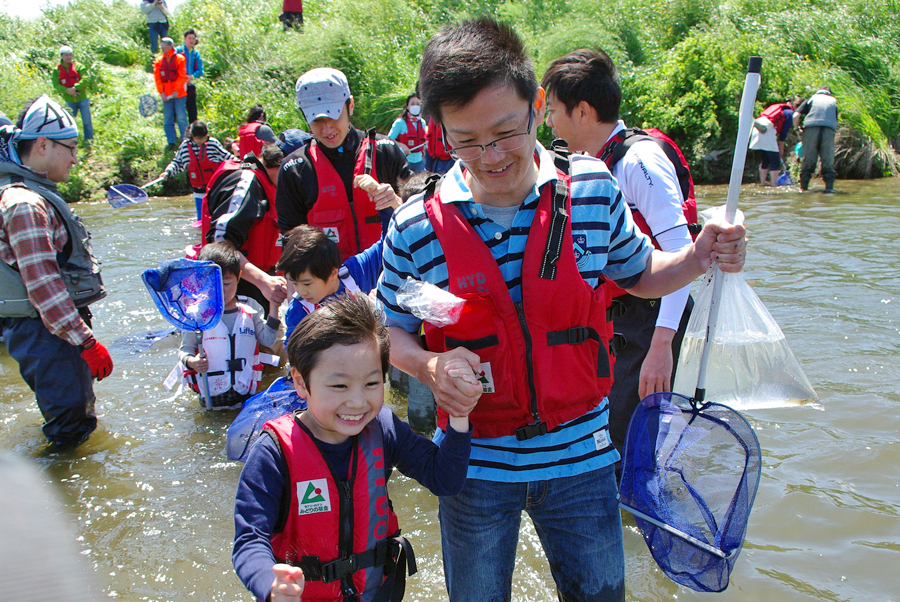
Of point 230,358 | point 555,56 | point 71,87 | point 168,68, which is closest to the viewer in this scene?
point 230,358

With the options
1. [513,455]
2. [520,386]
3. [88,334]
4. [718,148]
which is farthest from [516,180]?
[718,148]

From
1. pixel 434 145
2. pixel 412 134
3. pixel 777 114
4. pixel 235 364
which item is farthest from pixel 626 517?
pixel 777 114

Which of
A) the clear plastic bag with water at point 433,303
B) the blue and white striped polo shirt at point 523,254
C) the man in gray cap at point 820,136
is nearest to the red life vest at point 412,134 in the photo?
the man in gray cap at point 820,136

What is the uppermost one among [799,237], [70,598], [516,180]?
[516,180]

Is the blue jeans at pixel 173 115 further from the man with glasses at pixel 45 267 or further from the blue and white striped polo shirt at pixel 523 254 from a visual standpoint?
the blue and white striped polo shirt at pixel 523 254

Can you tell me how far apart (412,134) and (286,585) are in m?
10.8

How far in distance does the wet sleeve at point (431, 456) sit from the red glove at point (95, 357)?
8.68 feet

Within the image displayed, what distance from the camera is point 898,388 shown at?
4625 mm

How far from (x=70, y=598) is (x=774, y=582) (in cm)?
298

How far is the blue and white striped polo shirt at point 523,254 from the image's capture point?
6.19 feet

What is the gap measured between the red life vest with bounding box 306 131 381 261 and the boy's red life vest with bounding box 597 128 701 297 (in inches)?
66.7

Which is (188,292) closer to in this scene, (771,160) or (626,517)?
(626,517)

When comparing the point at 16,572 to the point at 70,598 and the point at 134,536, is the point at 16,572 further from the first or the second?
the point at 134,536

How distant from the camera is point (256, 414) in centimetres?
311
